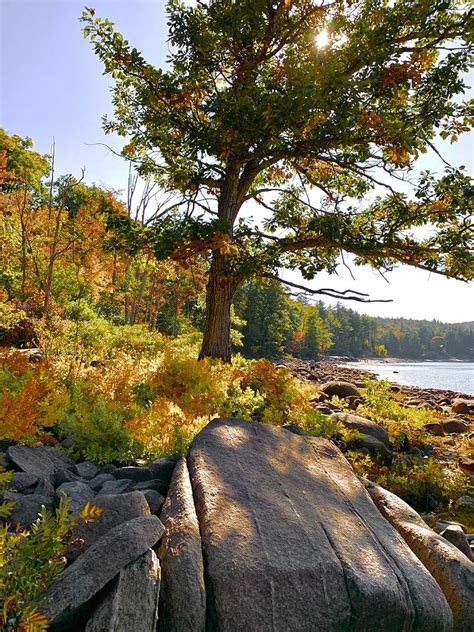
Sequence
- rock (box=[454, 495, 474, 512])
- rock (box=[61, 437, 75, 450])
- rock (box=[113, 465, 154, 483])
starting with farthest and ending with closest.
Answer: rock (box=[454, 495, 474, 512]) < rock (box=[61, 437, 75, 450]) < rock (box=[113, 465, 154, 483])

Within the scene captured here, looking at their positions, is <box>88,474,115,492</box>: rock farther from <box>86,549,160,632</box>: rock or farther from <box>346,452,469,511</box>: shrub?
<box>346,452,469,511</box>: shrub

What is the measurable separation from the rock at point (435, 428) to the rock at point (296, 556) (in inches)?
285

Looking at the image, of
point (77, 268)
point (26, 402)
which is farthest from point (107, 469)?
point (77, 268)

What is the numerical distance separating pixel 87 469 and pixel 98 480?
0.32 meters

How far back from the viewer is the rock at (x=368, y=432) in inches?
265

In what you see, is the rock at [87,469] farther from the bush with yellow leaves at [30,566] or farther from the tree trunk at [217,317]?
the tree trunk at [217,317]

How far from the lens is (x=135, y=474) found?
135 inches

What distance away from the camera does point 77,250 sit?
77.3 feet

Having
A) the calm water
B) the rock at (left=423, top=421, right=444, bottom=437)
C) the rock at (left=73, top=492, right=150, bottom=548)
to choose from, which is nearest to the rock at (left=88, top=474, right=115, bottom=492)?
the rock at (left=73, top=492, right=150, bottom=548)

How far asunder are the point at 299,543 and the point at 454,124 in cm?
806

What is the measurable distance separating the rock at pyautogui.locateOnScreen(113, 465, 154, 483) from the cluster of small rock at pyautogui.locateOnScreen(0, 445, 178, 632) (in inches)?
7.1

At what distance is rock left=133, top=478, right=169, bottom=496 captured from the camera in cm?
314

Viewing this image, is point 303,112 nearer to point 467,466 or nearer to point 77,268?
point 467,466

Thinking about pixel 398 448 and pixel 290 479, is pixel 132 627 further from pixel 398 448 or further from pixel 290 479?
pixel 398 448
